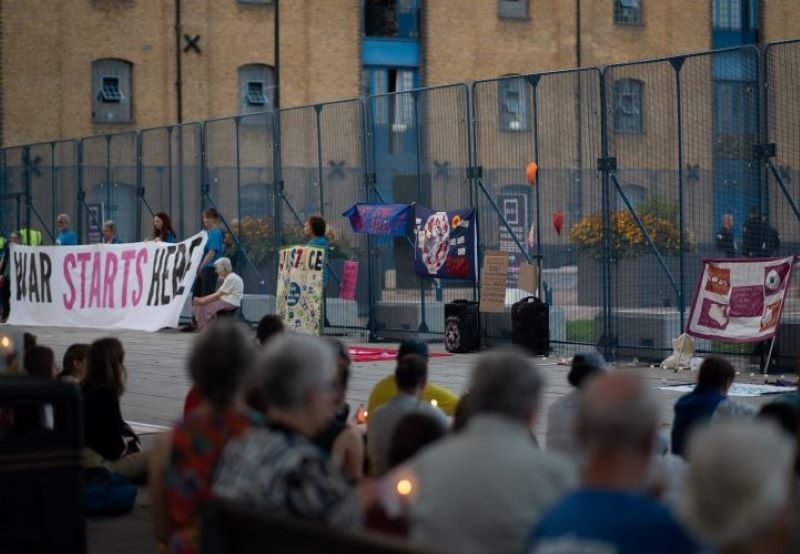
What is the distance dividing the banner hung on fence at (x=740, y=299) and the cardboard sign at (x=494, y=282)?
3473 millimetres

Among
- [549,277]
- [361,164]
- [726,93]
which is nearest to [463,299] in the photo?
[549,277]

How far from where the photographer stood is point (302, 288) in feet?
75.5

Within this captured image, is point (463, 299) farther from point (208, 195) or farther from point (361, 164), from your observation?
point (208, 195)

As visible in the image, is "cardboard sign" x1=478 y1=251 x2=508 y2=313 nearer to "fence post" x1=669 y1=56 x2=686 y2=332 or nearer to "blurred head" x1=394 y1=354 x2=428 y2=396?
"fence post" x1=669 y1=56 x2=686 y2=332

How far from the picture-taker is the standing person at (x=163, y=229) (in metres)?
25.8

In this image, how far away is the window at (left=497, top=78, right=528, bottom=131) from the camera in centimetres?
2133

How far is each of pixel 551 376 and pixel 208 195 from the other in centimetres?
1130

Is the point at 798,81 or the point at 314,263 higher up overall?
the point at 798,81

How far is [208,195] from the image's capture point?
28.2 metres

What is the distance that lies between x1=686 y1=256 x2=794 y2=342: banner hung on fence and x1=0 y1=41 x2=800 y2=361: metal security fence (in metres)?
0.27

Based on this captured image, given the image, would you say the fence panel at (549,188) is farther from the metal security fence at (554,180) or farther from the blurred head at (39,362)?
the blurred head at (39,362)

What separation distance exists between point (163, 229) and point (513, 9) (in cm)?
2806

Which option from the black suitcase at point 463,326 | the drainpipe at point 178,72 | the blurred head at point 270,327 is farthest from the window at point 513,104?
the drainpipe at point 178,72

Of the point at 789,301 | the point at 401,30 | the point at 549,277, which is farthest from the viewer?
the point at 401,30
